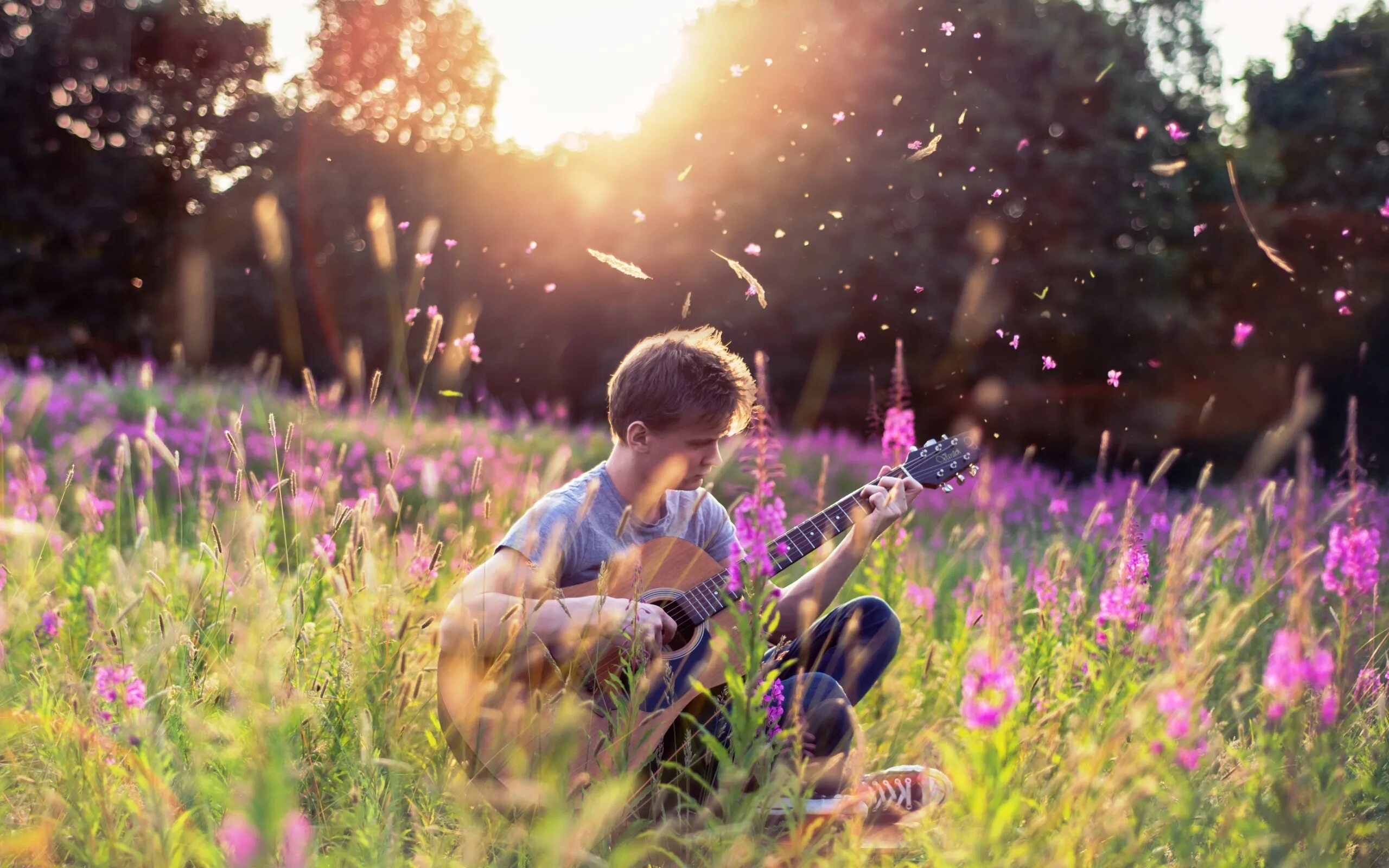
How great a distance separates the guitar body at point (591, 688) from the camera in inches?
97.9

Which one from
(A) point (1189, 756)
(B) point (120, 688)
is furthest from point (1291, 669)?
(B) point (120, 688)

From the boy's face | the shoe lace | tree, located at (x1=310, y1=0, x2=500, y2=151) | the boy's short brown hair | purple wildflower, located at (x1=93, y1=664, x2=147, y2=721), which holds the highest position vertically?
tree, located at (x1=310, y1=0, x2=500, y2=151)

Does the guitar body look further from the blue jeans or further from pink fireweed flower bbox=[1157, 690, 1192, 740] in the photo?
pink fireweed flower bbox=[1157, 690, 1192, 740]

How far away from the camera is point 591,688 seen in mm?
2883

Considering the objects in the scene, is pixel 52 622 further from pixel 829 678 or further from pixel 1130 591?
pixel 1130 591

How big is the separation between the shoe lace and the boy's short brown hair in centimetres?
111

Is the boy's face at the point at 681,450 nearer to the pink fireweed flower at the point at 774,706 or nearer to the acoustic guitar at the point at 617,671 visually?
the acoustic guitar at the point at 617,671

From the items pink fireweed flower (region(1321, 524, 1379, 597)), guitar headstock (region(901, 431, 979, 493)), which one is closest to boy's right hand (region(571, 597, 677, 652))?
guitar headstock (region(901, 431, 979, 493))

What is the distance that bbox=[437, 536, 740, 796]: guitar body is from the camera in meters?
2.49

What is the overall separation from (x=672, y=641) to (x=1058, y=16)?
46.2 ft

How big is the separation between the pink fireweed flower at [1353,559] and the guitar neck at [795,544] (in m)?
1.21

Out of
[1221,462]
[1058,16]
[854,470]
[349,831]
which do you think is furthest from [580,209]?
[349,831]

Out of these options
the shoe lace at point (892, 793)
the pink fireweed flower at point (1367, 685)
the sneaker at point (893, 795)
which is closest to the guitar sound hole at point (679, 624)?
the sneaker at point (893, 795)

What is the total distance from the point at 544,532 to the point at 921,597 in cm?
185
